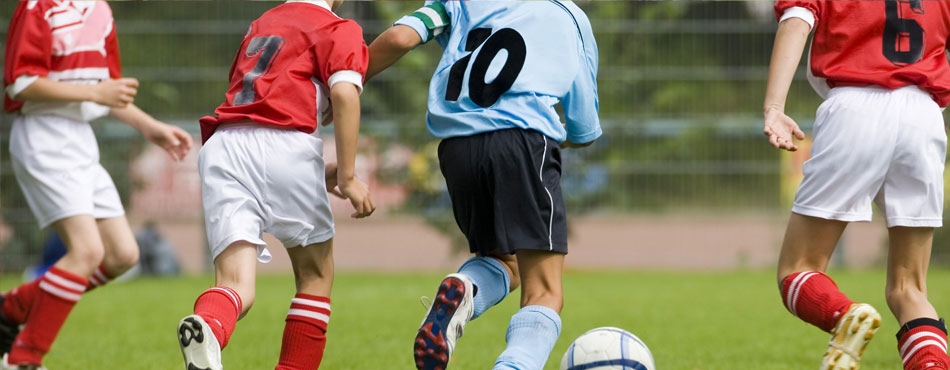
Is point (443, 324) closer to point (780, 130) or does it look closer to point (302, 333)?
point (302, 333)

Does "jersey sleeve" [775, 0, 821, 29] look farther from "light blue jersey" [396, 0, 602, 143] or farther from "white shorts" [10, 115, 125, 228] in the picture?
"white shorts" [10, 115, 125, 228]

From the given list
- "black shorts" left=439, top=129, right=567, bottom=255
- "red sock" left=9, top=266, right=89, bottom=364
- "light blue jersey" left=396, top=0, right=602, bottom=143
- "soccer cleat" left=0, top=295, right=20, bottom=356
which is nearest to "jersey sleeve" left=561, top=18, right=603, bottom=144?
"light blue jersey" left=396, top=0, right=602, bottom=143

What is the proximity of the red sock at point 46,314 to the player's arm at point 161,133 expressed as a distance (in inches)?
25.7

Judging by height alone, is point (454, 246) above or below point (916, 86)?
below

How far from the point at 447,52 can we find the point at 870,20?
4.48 ft

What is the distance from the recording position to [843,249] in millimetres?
11742

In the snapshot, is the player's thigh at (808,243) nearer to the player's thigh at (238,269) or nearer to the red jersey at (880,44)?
the red jersey at (880,44)

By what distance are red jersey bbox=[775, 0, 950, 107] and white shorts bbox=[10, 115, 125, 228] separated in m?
2.86

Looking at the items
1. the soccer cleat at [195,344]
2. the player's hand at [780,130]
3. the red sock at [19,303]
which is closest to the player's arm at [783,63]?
the player's hand at [780,130]

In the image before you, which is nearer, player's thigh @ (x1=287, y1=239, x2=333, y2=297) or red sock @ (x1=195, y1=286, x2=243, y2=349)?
red sock @ (x1=195, y1=286, x2=243, y2=349)

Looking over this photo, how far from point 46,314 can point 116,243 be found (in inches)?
17.2

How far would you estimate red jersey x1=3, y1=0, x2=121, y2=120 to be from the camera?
14.4 ft

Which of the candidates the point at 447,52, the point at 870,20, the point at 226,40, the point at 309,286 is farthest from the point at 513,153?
the point at 226,40

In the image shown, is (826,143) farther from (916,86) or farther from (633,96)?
(633,96)
